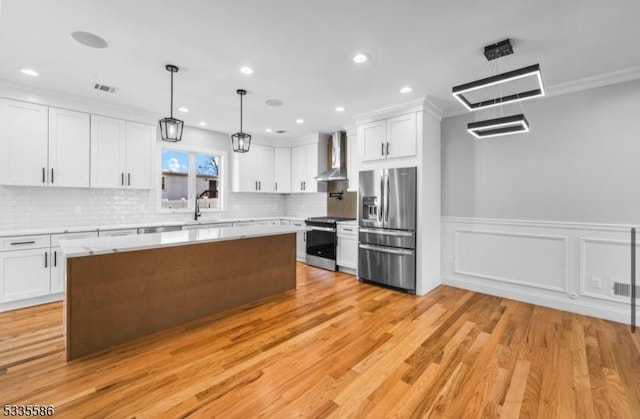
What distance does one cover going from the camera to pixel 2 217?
376cm

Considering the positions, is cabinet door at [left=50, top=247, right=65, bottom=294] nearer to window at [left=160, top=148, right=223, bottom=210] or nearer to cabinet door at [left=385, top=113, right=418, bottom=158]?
window at [left=160, top=148, right=223, bottom=210]

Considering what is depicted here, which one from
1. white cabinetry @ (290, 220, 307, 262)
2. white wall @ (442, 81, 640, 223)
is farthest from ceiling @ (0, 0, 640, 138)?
white cabinetry @ (290, 220, 307, 262)

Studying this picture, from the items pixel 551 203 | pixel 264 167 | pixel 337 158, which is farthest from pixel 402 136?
pixel 264 167

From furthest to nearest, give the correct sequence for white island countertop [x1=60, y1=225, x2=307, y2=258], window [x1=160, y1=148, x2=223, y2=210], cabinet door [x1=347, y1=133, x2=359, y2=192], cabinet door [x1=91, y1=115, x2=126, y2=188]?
cabinet door [x1=347, y1=133, x2=359, y2=192]
window [x1=160, y1=148, x2=223, y2=210]
cabinet door [x1=91, y1=115, x2=126, y2=188]
white island countertop [x1=60, y1=225, x2=307, y2=258]

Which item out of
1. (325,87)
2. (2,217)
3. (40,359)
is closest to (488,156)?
(325,87)

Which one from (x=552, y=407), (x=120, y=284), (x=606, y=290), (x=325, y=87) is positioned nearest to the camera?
(x=552, y=407)

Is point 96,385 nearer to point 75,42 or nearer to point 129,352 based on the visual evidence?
point 129,352

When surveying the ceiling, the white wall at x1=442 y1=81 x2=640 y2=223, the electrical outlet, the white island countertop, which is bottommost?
the electrical outlet

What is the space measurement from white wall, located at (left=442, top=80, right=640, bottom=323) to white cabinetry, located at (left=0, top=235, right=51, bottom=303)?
5.57 metres

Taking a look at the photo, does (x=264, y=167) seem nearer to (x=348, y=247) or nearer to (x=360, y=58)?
(x=348, y=247)

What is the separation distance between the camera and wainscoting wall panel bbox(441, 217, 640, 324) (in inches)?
130

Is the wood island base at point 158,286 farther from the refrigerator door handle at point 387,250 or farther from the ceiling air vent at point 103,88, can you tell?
the ceiling air vent at point 103,88

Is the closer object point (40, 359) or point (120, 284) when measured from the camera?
point (40, 359)

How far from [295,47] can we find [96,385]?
3204mm
